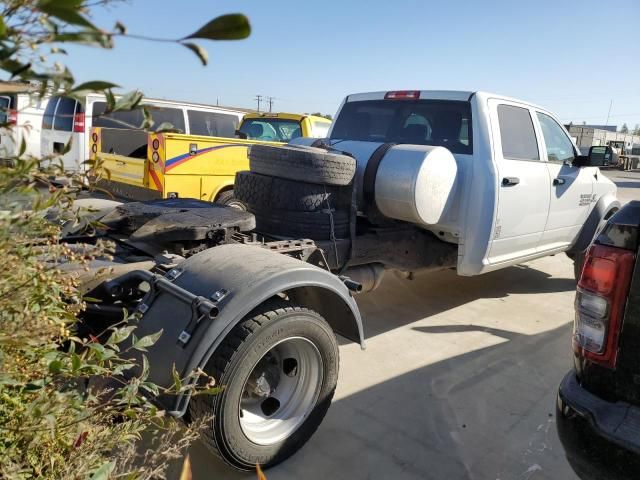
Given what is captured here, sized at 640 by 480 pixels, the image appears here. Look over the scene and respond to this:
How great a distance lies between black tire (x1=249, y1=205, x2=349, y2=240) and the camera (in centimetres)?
375

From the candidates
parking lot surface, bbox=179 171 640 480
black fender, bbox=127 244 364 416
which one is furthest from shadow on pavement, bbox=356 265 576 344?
black fender, bbox=127 244 364 416

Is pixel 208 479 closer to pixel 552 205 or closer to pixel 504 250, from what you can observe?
pixel 504 250

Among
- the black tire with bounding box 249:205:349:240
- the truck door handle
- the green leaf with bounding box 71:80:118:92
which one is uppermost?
the green leaf with bounding box 71:80:118:92

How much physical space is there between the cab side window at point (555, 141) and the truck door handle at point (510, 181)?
3.01 feet

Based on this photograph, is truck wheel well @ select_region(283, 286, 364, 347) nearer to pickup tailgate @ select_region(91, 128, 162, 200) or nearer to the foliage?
the foliage

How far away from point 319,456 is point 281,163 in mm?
1985

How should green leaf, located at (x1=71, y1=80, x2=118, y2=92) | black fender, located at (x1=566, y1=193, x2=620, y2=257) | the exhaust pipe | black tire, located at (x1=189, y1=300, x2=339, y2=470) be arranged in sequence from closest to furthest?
1. green leaf, located at (x1=71, y1=80, x2=118, y2=92)
2. black tire, located at (x1=189, y1=300, x2=339, y2=470)
3. the exhaust pipe
4. black fender, located at (x1=566, y1=193, x2=620, y2=257)

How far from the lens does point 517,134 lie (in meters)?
4.80

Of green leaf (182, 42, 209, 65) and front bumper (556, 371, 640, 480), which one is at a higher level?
green leaf (182, 42, 209, 65)

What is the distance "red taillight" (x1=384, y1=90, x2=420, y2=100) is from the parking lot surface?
2134 mm

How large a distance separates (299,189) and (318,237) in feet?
1.27

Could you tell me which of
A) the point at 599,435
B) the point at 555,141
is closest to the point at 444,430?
the point at 599,435

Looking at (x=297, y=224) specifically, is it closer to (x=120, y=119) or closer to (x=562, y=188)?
(x=562, y=188)

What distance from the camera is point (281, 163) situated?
3.70m
